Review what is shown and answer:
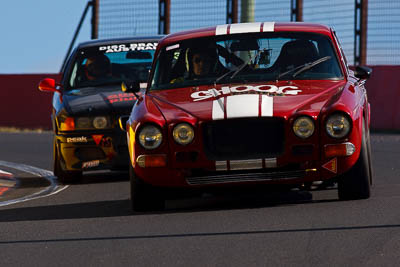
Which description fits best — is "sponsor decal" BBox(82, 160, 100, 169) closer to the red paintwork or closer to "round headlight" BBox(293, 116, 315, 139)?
the red paintwork

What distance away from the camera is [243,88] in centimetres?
846

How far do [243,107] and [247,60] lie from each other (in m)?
1.23

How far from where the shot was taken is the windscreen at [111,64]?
12062mm

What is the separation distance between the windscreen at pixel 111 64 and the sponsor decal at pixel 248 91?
11.9 feet

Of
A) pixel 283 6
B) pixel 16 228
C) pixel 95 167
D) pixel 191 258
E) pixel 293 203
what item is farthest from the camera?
pixel 283 6

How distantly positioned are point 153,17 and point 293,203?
1250 centimetres

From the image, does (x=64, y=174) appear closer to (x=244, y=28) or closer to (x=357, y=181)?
(x=244, y=28)

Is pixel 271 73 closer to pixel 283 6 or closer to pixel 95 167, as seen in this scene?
pixel 95 167

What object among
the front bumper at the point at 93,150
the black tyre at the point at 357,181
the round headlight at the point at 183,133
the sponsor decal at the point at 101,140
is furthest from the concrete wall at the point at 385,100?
the round headlight at the point at 183,133

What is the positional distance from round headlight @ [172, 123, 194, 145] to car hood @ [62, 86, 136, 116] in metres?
3.03

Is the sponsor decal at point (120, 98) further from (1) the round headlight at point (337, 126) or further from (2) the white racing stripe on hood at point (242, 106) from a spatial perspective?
(1) the round headlight at point (337, 126)

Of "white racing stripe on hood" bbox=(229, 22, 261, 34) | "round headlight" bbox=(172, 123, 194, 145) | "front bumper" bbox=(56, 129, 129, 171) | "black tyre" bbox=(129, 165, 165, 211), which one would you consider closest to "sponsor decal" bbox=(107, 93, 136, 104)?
"front bumper" bbox=(56, 129, 129, 171)

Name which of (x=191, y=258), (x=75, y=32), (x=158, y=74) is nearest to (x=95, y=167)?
(x=158, y=74)

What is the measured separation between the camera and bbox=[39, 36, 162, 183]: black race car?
10898 millimetres
